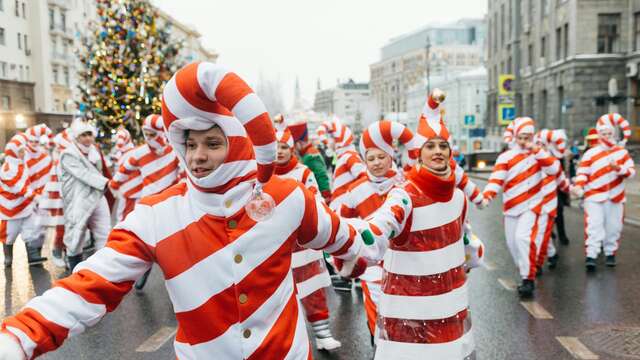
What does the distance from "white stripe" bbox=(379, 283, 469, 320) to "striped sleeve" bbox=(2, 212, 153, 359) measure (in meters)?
1.86

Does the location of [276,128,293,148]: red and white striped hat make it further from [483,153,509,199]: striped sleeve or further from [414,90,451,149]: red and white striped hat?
[483,153,509,199]: striped sleeve

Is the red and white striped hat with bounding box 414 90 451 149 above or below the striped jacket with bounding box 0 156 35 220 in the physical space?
above

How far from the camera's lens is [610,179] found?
31.9ft

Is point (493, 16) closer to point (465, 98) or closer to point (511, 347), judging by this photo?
point (465, 98)

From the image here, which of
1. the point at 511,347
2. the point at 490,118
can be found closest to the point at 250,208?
the point at 511,347

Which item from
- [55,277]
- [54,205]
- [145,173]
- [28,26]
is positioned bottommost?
[55,277]

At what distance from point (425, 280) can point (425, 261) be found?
0.38ft

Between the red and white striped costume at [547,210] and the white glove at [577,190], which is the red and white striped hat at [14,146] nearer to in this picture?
the red and white striped costume at [547,210]

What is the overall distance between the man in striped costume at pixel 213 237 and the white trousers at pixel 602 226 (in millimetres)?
8027

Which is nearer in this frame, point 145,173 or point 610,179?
point 145,173

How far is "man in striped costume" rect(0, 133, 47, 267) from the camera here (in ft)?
35.2

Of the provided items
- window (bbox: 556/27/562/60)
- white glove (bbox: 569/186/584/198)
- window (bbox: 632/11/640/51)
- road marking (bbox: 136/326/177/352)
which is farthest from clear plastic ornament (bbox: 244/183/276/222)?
window (bbox: 556/27/562/60)

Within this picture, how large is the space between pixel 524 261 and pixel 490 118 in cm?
6105

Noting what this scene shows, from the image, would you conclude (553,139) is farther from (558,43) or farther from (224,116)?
(558,43)
